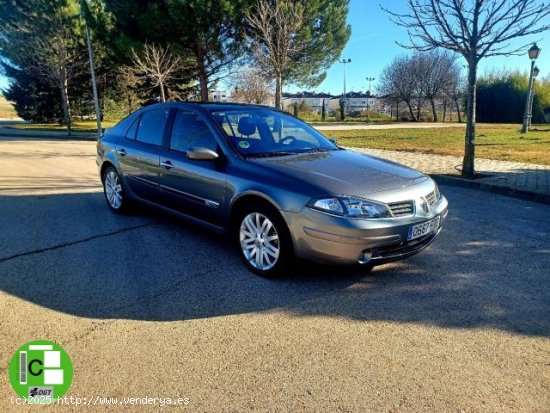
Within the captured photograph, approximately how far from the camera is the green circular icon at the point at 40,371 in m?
2.32

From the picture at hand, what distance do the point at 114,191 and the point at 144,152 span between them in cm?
118

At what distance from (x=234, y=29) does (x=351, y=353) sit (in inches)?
825

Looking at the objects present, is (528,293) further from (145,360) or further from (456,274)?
(145,360)

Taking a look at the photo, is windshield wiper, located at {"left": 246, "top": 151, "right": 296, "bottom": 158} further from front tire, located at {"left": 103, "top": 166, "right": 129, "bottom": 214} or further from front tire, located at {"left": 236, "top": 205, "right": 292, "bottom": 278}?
front tire, located at {"left": 103, "top": 166, "right": 129, "bottom": 214}

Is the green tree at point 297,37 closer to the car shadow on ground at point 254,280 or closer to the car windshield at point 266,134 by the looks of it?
the car windshield at point 266,134

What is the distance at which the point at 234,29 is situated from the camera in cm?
2081

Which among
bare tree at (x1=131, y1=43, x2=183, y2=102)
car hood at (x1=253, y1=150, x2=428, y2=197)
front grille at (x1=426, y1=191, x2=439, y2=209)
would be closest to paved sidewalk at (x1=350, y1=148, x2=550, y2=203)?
front grille at (x1=426, y1=191, x2=439, y2=209)

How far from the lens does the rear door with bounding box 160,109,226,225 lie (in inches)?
160

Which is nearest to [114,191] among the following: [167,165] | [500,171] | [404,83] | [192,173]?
[167,165]

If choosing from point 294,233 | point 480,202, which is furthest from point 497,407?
point 480,202

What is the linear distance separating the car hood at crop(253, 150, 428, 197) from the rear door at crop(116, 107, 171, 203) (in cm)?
158

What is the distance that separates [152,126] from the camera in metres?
5.05

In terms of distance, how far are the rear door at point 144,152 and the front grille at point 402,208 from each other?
2762 mm

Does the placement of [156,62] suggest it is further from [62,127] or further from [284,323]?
[284,323]
